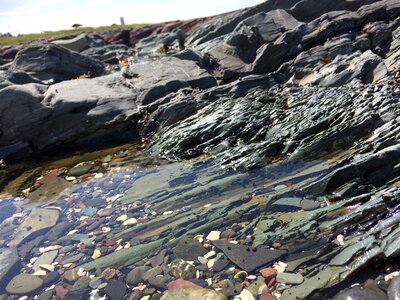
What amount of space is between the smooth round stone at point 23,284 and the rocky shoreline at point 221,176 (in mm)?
41

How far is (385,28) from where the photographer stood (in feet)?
64.4

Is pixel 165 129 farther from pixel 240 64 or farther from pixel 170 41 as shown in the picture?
pixel 170 41

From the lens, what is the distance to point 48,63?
2428cm

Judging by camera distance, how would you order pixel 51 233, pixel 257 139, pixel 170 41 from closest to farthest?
pixel 51 233 < pixel 257 139 < pixel 170 41

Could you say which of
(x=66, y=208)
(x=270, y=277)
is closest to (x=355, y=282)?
(x=270, y=277)

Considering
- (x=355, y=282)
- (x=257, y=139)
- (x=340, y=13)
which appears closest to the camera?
(x=355, y=282)

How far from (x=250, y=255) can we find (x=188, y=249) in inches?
57.5

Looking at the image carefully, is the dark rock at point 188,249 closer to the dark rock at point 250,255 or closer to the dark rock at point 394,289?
the dark rock at point 250,255

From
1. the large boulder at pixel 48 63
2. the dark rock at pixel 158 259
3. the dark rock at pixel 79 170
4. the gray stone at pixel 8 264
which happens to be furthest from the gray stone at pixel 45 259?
the large boulder at pixel 48 63

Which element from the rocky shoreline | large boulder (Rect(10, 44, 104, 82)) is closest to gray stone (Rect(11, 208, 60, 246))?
the rocky shoreline

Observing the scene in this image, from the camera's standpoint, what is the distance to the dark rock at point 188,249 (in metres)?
7.45

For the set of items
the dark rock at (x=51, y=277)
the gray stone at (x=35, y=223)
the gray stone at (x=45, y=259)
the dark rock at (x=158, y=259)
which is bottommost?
the dark rock at (x=158, y=259)

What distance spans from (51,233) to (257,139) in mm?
7503

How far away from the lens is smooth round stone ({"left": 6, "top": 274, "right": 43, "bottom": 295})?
7.36 meters
